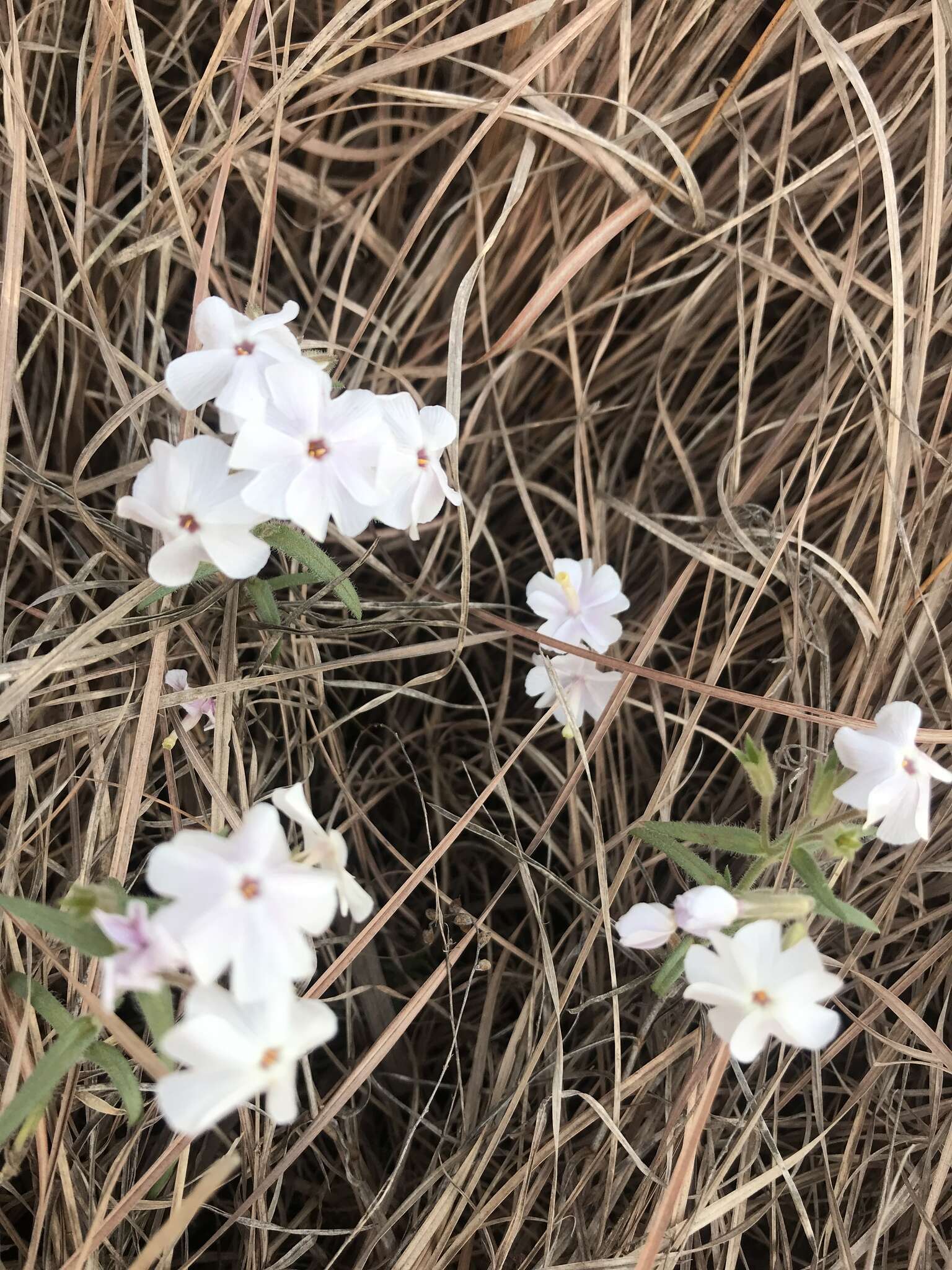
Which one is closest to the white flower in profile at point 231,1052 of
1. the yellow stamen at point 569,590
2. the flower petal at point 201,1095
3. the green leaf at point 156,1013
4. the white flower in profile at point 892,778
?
the flower petal at point 201,1095

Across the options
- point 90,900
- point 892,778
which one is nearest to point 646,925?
point 892,778

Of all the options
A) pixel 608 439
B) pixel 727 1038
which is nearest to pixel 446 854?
pixel 727 1038

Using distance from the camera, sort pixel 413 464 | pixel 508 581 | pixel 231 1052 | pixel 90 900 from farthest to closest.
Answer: pixel 508 581
pixel 413 464
pixel 90 900
pixel 231 1052

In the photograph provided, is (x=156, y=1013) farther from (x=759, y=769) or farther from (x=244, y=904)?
(x=759, y=769)

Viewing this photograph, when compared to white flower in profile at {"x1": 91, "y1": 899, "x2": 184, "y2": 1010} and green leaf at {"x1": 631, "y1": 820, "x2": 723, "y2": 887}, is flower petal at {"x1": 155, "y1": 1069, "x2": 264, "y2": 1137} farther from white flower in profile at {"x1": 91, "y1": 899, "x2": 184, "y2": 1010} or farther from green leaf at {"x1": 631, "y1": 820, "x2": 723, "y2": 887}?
green leaf at {"x1": 631, "y1": 820, "x2": 723, "y2": 887}

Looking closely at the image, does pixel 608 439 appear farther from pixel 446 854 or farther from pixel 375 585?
pixel 446 854

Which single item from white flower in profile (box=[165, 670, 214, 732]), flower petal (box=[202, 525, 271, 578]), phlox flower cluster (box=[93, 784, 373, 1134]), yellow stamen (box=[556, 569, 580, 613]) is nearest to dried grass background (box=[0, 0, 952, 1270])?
white flower in profile (box=[165, 670, 214, 732])
